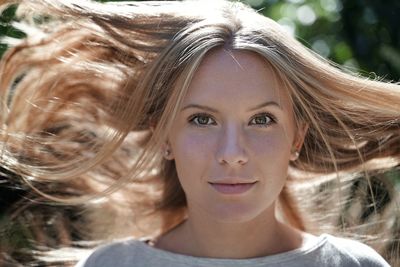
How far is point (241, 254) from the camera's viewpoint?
3973 mm

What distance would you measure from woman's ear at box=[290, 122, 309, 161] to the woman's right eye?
0.29m

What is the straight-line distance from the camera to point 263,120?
3.82 m

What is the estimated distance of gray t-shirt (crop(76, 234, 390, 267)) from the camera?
3.94 metres

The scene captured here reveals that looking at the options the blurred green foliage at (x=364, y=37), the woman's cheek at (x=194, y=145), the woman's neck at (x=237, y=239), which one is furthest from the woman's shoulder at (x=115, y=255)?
the blurred green foliage at (x=364, y=37)

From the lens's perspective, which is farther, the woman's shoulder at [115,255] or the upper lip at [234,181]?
the woman's shoulder at [115,255]

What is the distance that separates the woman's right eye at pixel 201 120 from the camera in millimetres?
3799

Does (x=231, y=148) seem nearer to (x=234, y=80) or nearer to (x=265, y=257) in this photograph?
(x=234, y=80)

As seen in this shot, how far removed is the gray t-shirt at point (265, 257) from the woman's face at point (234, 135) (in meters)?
0.16

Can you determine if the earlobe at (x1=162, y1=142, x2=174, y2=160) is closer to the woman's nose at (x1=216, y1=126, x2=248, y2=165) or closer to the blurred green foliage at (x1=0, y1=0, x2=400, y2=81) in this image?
the woman's nose at (x1=216, y1=126, x2=248, y2=165)

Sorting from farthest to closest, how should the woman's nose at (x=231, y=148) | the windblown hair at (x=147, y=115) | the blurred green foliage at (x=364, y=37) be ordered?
the blurred green foliage at (x=364, y=37) < the windblown hair at (x=147, y=115) < the woman's nose at (x=231, y=148)

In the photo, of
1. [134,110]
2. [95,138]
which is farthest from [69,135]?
[134,110]

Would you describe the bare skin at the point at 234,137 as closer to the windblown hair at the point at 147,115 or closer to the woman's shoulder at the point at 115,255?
the windblown hair at the point at 147,115

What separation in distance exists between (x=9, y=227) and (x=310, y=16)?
4.12 ft

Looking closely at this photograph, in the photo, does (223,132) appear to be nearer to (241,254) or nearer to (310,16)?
(241,254)
